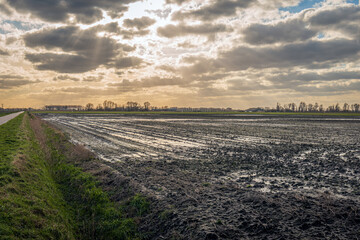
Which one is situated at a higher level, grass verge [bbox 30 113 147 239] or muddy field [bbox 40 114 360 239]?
muddy field [bbox 40 114 360 239]

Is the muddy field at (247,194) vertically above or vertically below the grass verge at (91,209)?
above

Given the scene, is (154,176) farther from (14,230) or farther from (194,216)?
(14,230)

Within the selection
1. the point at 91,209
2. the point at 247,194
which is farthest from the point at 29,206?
the point at 247,194

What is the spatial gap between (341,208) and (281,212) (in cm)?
212

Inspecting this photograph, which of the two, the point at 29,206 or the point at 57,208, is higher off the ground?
the point at 29,206

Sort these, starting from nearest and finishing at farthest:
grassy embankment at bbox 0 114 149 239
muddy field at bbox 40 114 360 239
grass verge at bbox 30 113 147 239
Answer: muddy field at bbox 40 114 360 239
grassy embankment at bbox 0 114 149 239
grass verge at bbox 30 113 147 239

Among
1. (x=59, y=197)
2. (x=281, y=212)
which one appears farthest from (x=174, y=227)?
(x=59, y=197)

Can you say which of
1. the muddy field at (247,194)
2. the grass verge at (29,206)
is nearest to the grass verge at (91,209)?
the grass verge at (29,206)

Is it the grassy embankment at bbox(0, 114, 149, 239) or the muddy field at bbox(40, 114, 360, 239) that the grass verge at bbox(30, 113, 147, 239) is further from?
the muddy field at bbox(40, 114, 360, 239)

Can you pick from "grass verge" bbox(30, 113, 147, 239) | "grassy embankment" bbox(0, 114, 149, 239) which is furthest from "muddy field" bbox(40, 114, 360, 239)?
"grassy embankment" bbox(0, 114, 149, 239)

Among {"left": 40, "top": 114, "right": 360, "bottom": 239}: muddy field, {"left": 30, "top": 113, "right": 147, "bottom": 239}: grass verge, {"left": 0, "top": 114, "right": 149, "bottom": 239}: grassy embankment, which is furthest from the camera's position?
{"left": 30, "top": 113, "right": 147, "bottom": 239}: grass verge

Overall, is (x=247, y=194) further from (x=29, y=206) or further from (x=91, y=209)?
(x=29, y=206)

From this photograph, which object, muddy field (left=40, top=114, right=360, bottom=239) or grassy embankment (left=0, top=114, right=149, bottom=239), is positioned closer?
muddy field (left=40, top=114, right=360, bottom=239)

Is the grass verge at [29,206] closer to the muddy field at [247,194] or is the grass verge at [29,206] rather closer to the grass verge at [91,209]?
the grass verge at [91,209]
